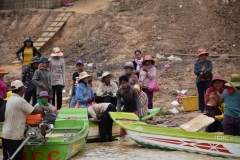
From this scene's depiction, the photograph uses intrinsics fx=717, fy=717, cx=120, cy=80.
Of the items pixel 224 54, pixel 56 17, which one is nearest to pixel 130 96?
pixel 224 54

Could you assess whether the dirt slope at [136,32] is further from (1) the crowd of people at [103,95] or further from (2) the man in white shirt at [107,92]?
(2) the man in white shirt at [107,92]

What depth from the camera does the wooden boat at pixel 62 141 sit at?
12.5 m

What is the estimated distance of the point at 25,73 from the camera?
17.2 metres

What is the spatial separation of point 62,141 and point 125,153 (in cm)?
185

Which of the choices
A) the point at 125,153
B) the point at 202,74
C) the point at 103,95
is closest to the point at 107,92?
the point at 103,95

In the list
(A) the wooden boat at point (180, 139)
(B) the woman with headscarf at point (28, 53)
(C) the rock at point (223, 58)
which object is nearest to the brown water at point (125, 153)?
(A) the wooden boat at point (180, 139)

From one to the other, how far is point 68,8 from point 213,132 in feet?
50.8

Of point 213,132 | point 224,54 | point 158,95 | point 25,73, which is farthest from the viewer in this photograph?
point 224,54

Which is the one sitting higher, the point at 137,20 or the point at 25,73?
the point at 137,20

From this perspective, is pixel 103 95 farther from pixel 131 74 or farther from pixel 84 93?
pixel 131 74

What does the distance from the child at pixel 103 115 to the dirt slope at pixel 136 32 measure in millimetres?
6982

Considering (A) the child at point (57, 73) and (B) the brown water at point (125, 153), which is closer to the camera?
(B) the brown water at point (125, 153)

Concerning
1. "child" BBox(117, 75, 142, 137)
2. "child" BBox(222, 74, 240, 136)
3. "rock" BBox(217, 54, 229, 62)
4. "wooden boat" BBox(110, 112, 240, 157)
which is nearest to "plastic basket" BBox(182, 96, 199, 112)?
"child" BBox(117, 75, 142, 137)

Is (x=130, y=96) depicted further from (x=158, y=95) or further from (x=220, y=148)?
(x=158, y=95)
